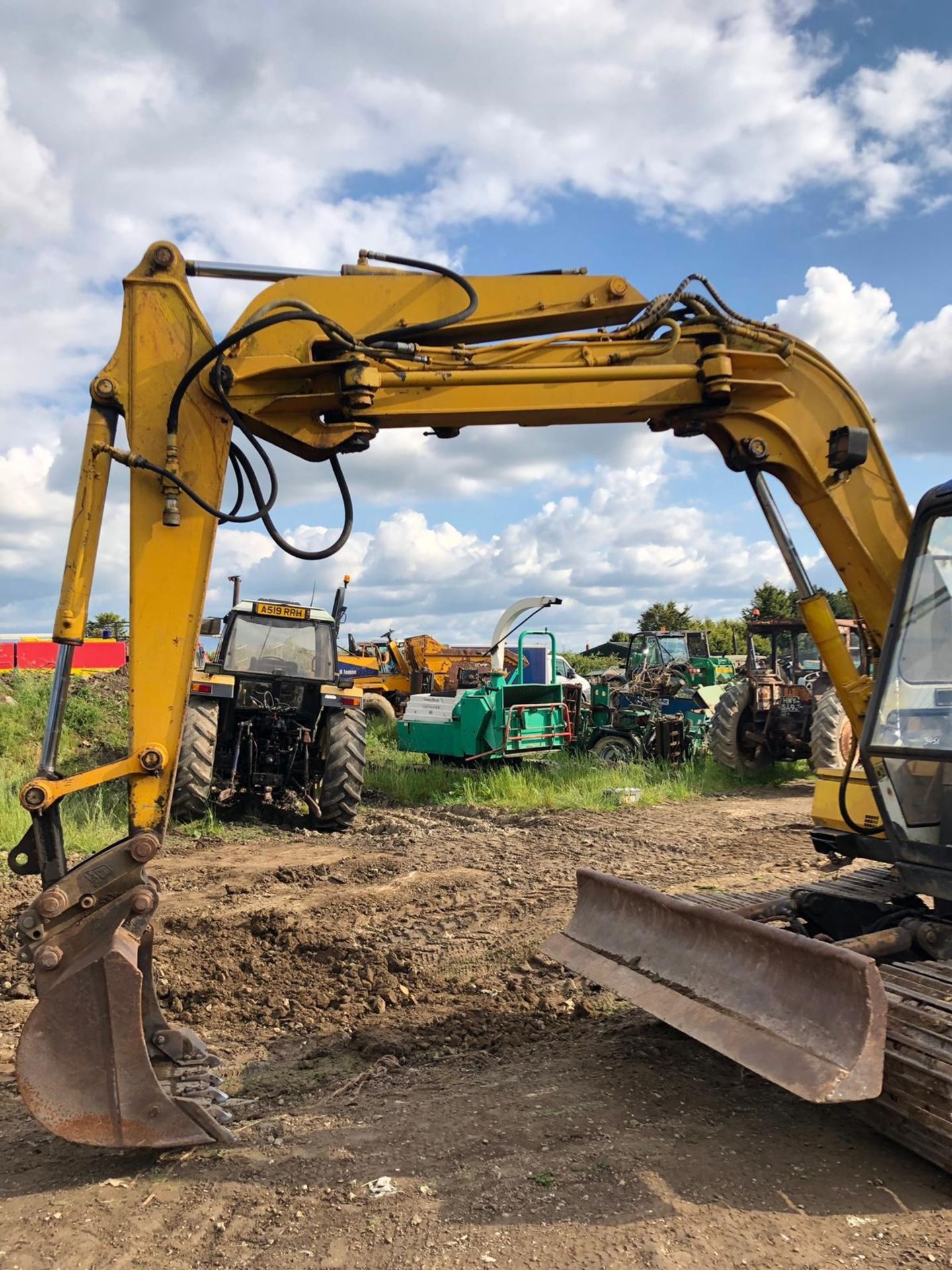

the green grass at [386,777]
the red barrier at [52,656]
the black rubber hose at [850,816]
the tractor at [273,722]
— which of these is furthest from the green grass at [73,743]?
the black rubber hose at [850,816]

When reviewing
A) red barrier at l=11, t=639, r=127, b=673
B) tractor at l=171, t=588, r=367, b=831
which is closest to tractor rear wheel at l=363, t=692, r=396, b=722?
red barrier at l=11, t=639, r=127, b=673

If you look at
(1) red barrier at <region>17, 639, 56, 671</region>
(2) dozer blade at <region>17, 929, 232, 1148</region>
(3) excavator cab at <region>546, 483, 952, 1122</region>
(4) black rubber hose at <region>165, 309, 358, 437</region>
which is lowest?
(2) dozer blade at <region>17, 929, 232, 1148</region>

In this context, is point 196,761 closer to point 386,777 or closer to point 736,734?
point 386,777

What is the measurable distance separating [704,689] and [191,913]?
967 centimetres

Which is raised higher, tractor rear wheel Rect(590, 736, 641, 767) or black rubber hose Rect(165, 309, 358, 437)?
black rubber hose Rect(165, 309, 358, 437)

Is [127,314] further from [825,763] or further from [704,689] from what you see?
[704,689]

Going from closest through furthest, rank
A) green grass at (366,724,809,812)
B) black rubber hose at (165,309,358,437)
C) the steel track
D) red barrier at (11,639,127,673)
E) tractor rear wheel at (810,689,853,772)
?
1. the steel track
2. black rubber hose at (165,309,358,437)
3. green grass at (366,724,809,812)
4. tractor rear wheel at (810,689,853,772)
5. red barrier at (11,639,127,673)

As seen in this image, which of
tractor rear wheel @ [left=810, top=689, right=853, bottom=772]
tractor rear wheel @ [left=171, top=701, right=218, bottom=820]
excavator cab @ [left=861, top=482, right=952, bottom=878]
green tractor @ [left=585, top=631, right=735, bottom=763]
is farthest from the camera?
green tractor @ [left=585, top=631, right=735, bottom=763]

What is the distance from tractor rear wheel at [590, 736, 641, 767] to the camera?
14195 millimetres

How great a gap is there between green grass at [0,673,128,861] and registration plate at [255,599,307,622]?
Result: 8.07ft

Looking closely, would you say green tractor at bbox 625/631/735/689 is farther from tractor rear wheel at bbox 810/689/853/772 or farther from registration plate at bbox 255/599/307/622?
registration plate at bbox 255/599/307/622

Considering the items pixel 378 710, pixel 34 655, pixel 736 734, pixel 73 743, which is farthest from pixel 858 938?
pixel 34 655

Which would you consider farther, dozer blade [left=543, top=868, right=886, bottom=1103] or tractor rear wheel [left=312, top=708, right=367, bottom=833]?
tractor rear wheel [left=312, top=708, right=367, bottom=833]

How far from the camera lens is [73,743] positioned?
15.5m
